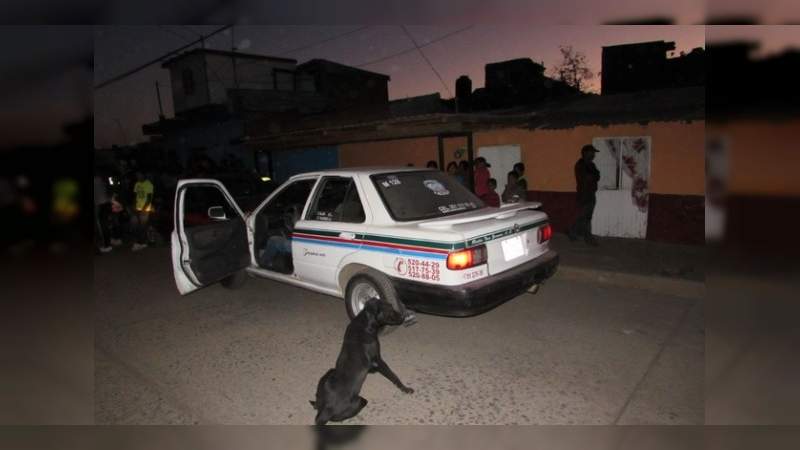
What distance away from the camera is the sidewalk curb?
5.47m

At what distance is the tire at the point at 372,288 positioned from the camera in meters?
4.14

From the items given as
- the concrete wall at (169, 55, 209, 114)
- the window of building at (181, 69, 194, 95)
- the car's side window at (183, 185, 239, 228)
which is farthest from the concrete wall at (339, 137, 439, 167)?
the window of building at (181, 69, 194, 95)

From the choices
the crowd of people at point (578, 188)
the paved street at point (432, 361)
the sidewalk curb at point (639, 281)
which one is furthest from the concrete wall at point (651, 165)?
the paved street at point (432, 361)

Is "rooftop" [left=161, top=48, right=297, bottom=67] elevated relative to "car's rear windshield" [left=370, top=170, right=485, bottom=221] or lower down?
elevated

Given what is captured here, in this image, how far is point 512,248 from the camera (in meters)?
4.28

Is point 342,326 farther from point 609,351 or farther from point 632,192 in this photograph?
point 632,192

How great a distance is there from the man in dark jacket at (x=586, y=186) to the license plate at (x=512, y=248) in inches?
152

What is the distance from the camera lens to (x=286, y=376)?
3.88 metres

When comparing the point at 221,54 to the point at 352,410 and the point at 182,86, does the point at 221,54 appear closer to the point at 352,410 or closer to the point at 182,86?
the point at 182,86

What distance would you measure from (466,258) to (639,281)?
3.23 metres

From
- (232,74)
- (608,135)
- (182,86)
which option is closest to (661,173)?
(608,135)

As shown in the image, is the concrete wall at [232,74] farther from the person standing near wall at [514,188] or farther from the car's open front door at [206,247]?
the car's open front door at [206,247]

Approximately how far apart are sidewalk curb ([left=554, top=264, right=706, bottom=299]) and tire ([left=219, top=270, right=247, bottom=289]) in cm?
439

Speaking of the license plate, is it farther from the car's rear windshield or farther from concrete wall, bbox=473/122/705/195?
concrete wall, bbox=473/122/705/195
